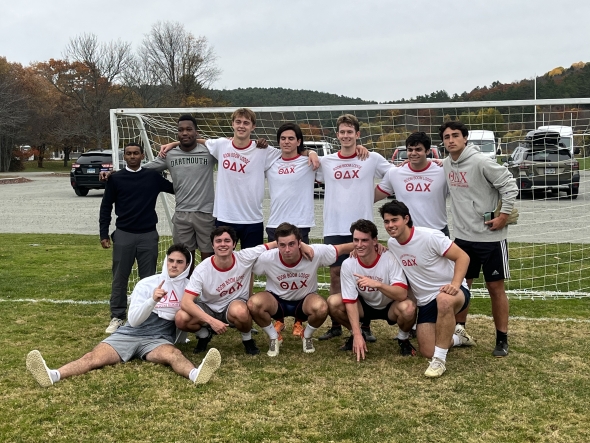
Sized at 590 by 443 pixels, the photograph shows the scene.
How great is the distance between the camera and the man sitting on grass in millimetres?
3988

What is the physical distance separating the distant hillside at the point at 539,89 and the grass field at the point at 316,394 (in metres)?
5.04

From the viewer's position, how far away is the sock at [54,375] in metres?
3.94

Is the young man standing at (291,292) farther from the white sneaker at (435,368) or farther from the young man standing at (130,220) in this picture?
the young man standing at (130,220)

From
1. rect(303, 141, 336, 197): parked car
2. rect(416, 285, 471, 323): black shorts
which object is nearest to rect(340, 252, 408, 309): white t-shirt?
rect(416, 285, 471, 323): black shorts

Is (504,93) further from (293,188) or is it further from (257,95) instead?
(257,95)

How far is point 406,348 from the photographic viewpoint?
465 centimetres

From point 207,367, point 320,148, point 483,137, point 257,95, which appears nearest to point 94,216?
point 320,148

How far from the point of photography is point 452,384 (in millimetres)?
3936

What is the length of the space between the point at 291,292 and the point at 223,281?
0.58 m

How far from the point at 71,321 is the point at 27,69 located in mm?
54789

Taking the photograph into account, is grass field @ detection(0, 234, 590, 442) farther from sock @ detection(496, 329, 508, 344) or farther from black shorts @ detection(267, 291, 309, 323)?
black shorts @ detection(267, 291, 309, 323)

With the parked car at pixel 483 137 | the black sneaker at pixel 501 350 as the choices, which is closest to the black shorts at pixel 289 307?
the black sneaker at pixel 501 350

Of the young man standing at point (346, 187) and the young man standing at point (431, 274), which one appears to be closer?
the young man standing at point (431, 274)

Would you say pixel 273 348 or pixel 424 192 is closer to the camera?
pixel 273 348
